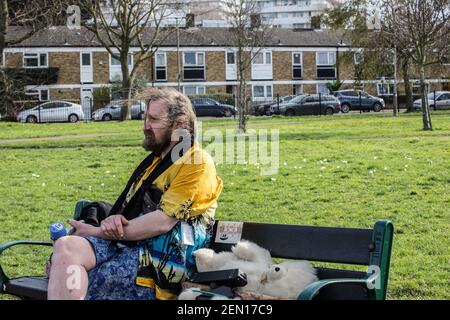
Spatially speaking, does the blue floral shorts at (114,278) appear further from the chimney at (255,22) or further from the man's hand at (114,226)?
the chimney at (255,22)

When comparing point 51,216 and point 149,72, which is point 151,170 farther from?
point 149,72

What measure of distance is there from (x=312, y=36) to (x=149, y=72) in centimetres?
1519

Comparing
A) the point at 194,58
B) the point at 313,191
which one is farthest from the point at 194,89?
the point at 313,191

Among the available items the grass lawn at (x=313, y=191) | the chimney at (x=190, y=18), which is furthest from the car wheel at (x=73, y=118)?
the grass lawn at (x=313, y=191)

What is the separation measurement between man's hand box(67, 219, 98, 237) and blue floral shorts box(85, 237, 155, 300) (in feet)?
0.42

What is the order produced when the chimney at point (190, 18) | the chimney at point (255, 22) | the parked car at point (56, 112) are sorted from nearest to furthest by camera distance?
the parked car at point (56, 112) < the chimney at point (190, 18) < the chimney at point (255, 22)

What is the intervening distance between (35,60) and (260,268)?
183ft

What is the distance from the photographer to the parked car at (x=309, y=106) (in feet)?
143

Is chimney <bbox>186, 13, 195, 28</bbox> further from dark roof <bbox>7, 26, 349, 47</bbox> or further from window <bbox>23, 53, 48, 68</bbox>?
window <bbox>23, 53, 48, 68</bbox>

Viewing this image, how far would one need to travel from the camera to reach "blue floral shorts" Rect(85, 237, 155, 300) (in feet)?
14.2

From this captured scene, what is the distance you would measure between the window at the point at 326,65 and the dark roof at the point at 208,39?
2.71ft

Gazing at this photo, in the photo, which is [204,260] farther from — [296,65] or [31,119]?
[296,65]

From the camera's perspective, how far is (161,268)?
14.2ft
